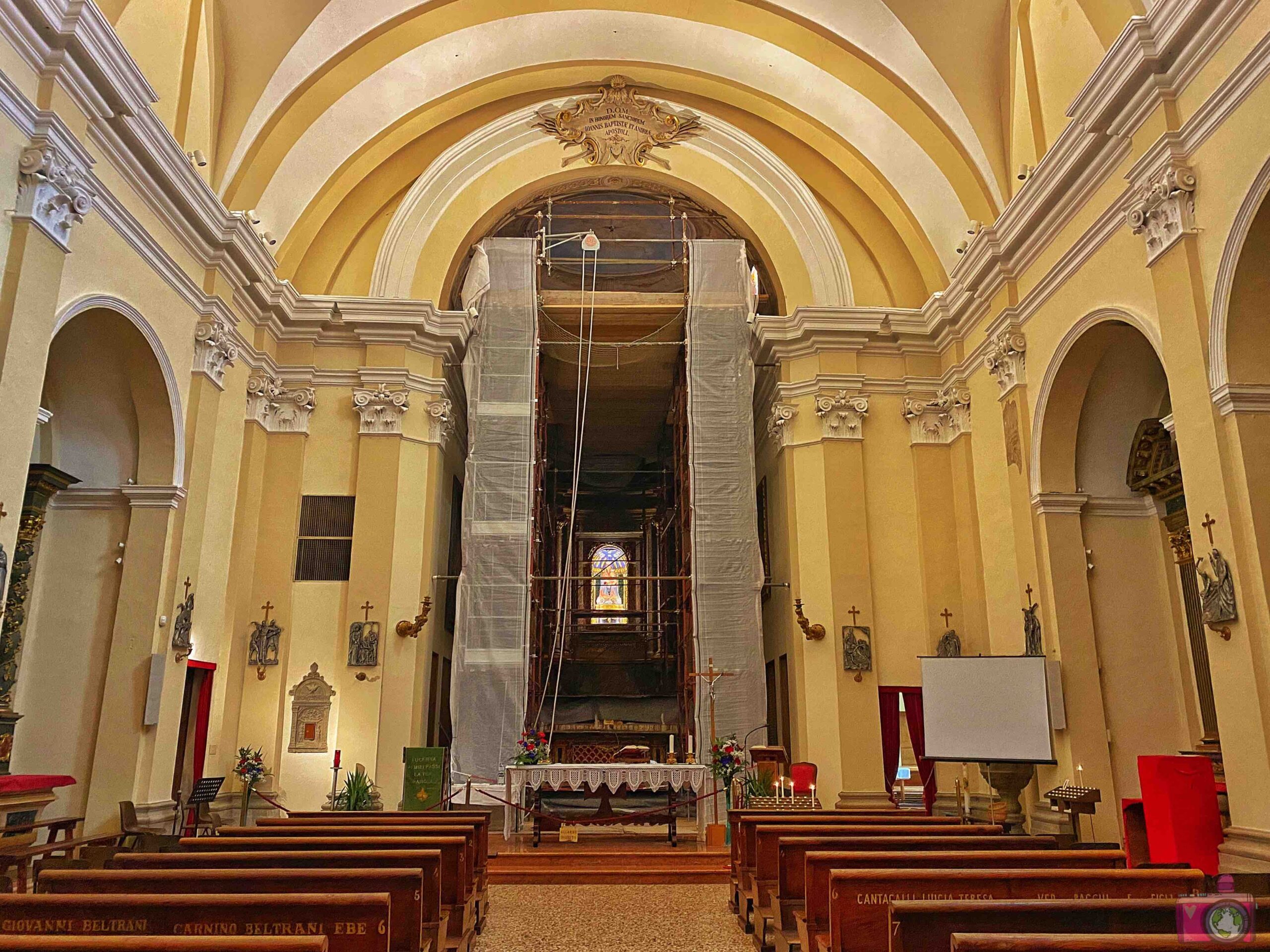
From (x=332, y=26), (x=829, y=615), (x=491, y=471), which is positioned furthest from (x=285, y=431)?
(x=829, y=615)

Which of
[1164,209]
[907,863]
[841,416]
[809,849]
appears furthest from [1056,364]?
[907,863]

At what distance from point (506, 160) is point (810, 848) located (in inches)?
420

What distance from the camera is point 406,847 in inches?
201

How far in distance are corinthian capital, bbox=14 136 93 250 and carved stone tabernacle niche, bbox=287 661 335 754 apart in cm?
566

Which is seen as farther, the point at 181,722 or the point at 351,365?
the point at 351,365

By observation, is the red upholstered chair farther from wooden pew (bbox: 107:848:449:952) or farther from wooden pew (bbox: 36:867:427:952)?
wooden pew (bbox: 36:867:427:952)

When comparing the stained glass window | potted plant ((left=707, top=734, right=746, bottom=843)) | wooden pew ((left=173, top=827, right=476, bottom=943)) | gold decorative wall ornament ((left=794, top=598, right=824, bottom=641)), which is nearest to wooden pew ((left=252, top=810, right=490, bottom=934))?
wooden pew ((left=173, top=827, right=476, bottom=943))

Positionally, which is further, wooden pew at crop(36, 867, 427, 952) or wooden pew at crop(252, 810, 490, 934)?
wooden pew at crop(252, 810, 490, 934)

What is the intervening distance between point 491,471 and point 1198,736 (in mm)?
8363

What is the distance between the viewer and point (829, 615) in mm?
11680

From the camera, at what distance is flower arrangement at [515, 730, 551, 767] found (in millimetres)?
10805

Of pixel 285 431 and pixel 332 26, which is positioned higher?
pixel 332 26

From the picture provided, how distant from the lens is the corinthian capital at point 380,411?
12.1 meters

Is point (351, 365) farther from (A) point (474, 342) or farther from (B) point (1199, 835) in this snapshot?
(B) point (1199, 835)
